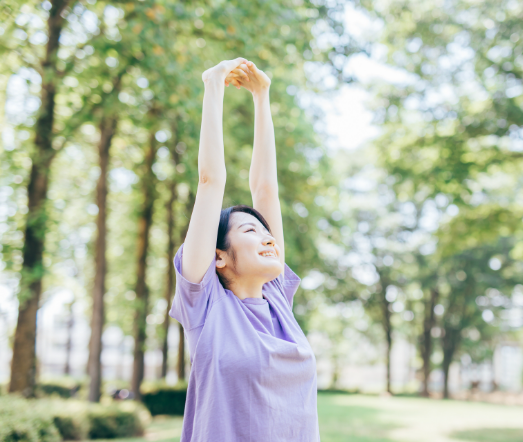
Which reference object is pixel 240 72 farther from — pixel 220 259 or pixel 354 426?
pixel 354 426

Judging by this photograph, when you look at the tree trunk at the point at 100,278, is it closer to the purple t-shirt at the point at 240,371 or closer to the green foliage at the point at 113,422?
the green foliage at the point at 113,422

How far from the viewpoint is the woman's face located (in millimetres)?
1800

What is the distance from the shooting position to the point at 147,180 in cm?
1361

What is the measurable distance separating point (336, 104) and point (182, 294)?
9457mm

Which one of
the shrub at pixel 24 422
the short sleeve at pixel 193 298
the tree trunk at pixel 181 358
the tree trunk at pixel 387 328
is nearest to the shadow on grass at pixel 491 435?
the shrub at pixel 24 422

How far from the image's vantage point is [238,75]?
7.16 feet

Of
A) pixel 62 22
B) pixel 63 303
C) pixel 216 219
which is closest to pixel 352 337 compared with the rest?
pixel 63 303

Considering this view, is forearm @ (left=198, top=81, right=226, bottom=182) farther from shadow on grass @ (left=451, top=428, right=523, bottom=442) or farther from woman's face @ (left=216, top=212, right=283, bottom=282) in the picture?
shadow on grass @ (left=451, top=428, right=523, bottom=442)

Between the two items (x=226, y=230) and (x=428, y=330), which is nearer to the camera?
(x=226, y=230)

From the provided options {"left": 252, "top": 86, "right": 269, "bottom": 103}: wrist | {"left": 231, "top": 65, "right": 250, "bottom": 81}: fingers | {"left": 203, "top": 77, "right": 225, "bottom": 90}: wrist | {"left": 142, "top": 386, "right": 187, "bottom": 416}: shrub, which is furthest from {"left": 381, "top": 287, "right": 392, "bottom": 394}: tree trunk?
{"left": 203, "top": 77, "right": 225, "bottom": 90}: wrist

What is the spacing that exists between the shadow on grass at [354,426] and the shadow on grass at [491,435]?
67.4 inches

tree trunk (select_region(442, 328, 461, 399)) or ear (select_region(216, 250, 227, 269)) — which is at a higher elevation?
ear (select_region(216, 250, 227, 269))

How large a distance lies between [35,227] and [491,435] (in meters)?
11.0

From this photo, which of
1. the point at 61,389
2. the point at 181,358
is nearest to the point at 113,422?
the point at 181,358
